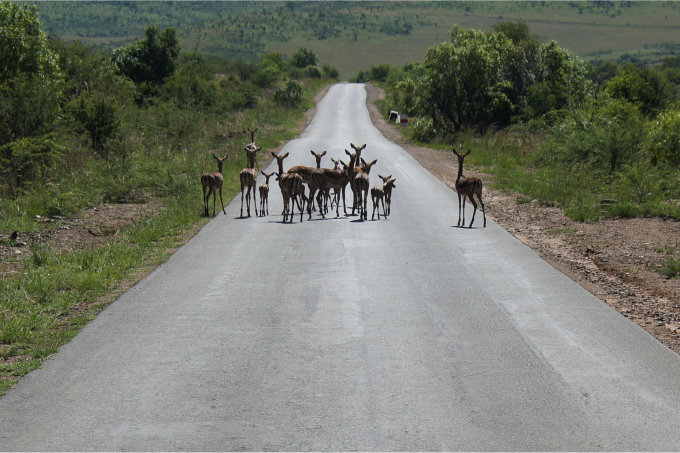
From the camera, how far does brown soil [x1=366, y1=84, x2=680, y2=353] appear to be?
1068 centimetres

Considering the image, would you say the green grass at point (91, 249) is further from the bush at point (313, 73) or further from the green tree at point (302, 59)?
the green tree at point (302, 59)

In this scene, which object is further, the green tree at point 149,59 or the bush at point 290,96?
the bush at point 290,96

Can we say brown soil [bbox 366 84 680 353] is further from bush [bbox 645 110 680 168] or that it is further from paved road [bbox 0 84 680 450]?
bush [bbox 645 110 680 168]

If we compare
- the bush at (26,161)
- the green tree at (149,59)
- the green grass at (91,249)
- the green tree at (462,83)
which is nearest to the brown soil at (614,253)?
the green grass at (91,249)

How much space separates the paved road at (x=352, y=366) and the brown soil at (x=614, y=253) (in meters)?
0.51

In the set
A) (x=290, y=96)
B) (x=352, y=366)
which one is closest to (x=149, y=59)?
(x=290, y=96)

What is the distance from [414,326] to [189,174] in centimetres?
1808

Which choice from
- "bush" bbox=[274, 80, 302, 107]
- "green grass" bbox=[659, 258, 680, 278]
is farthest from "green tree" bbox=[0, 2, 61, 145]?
"bush" bbox=[274, 80, 302, 107]

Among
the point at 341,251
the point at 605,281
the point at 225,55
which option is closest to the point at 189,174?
the point at 341,251

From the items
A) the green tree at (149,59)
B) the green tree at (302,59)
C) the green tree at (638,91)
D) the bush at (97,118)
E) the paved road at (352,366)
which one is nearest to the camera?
the paved road at (352,366)

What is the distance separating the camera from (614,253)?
1437 centimetres

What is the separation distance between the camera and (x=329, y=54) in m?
190

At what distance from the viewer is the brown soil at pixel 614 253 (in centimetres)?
1068

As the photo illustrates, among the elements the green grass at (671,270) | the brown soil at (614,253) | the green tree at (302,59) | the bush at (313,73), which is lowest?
the brown soil at (614,253)
